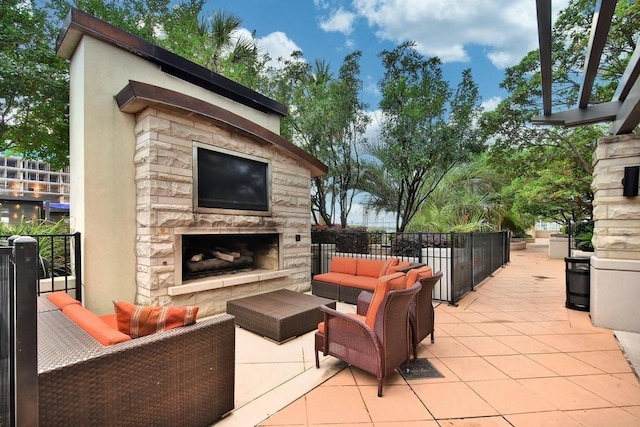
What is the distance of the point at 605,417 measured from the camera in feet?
7.02

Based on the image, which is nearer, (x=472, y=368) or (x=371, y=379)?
(x=371, y=379)

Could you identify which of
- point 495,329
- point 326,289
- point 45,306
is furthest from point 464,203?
point 45,306

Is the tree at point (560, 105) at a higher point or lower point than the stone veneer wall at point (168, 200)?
higher

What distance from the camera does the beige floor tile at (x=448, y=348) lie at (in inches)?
126

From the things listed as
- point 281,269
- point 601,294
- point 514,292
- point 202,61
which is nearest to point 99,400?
point 281,269

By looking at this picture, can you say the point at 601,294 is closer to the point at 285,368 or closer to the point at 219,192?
the point at 285,368

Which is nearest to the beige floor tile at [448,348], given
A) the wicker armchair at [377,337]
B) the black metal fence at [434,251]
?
the wicker armchair at [377,337]

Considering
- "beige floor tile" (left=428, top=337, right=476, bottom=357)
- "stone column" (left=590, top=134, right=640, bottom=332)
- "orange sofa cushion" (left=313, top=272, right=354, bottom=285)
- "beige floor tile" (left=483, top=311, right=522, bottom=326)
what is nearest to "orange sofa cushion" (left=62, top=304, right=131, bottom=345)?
Answer: "beige floor tile" (left=428, top=337, right=476, bottom=357)

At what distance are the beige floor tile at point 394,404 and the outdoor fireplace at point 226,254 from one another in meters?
3.37

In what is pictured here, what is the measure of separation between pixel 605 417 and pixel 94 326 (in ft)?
12.2

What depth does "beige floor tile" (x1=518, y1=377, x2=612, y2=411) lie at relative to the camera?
7.52ft

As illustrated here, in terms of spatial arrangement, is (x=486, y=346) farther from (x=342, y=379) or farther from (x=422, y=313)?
(x=342, y=379)

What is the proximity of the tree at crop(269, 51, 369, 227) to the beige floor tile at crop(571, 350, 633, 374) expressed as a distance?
6921 millimetres

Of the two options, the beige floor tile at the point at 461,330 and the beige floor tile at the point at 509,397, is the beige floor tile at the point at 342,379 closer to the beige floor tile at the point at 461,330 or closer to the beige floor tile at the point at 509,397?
the beige floor tile at the point at 509,397
